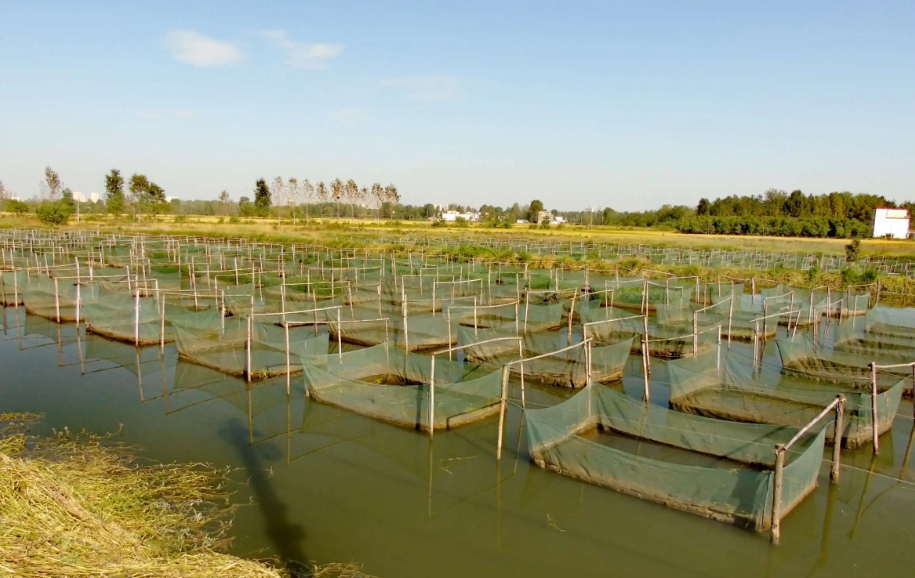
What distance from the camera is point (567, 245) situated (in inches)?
1419

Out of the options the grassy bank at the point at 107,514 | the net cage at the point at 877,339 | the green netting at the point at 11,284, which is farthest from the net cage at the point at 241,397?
the net cage at the point at 877,339

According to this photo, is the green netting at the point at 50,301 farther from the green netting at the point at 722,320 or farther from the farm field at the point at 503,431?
the green netting at the point at 722,320

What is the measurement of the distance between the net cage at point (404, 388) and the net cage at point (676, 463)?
1432 mm

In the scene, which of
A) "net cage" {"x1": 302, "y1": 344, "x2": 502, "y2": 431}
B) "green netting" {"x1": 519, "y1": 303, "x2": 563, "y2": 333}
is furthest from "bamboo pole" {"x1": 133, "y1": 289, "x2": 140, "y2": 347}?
"green netting" {"x1": 519, "y1": 303, "x2": 563, "y2": 333}

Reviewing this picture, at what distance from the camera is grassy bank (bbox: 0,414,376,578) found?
3.45 m

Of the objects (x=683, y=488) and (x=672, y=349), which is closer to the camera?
(x=683, y=488)

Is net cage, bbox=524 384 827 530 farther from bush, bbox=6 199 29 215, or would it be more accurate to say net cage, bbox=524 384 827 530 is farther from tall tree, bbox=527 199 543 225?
tall tree, bbox=527 199 543 225

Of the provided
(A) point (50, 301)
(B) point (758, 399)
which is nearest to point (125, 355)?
(A) point (50, 301)

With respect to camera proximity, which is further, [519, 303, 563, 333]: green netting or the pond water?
[519, 303, 563, 333]: green netting

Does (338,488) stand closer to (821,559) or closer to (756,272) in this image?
(821,559)

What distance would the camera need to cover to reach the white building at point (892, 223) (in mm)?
49688

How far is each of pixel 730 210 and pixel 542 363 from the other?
199 ft

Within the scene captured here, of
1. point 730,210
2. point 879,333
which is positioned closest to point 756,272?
point 879,333

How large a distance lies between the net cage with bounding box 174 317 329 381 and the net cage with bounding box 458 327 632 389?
3.10 meters
